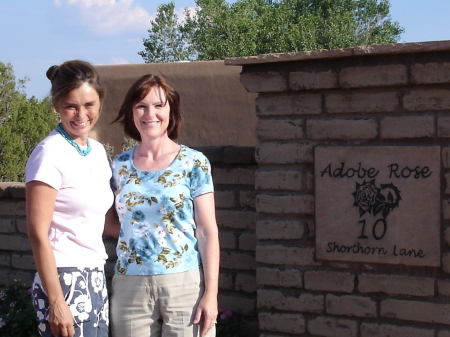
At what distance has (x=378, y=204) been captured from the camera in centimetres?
309

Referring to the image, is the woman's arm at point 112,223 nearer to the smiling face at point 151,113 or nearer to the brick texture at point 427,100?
the smiling face at point 151,113

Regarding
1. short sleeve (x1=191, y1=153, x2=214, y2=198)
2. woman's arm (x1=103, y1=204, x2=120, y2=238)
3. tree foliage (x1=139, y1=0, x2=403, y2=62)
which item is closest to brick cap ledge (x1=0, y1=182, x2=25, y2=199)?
woman's arm (x1=103, y1=204, x2=120, y2=238)

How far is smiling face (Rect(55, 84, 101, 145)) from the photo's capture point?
2205 mm

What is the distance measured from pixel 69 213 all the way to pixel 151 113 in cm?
50

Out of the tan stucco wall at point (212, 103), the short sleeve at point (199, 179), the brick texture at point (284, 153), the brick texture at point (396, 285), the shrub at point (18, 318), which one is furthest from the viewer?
the tan stucco wall at point (212, 103)

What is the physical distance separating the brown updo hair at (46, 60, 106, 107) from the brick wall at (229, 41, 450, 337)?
1.20 metres

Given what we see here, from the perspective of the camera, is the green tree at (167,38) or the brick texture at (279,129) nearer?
the brick texture at (279,129)

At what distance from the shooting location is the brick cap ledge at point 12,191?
15.8 ft

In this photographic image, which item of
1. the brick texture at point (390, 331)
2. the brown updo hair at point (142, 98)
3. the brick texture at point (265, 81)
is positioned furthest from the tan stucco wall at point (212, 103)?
the brown updo hair at point (142, 98)

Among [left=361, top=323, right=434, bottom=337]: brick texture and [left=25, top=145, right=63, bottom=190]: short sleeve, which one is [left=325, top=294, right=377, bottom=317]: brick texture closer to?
[left=361, top=323, right=434, bottom=337]: brick texture

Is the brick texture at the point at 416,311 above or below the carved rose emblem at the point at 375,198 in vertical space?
below

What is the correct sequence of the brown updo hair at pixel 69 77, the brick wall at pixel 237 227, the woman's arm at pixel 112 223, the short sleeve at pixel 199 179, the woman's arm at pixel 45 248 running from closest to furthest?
the woman's arm at pixel 45 248
the brown updo hair at pixel 69 77
the short sleeve at pixel 199 179
the woman's arm at pixel 112 223
the brick wall at pixel 237 227

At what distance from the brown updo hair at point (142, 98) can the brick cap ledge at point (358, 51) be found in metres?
0.88

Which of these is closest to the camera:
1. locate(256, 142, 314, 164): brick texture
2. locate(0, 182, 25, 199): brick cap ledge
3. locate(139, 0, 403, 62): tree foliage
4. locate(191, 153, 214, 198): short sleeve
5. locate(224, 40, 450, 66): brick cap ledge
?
locate(191, 153, 214, 198): short sleeve
